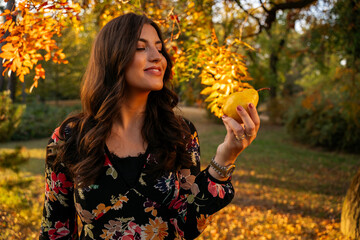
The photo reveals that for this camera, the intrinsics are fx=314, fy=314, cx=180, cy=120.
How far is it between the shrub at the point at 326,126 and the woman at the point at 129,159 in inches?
354

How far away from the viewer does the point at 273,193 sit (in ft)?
22.6

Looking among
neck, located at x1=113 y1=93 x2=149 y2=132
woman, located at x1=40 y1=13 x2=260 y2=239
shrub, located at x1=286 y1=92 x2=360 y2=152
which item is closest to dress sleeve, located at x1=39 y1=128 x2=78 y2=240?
woman, located at x1=40 y1=13 x2=260 y2=239

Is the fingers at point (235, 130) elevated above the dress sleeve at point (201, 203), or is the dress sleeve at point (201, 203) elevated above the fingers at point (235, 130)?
the fingers at point (235, 130)

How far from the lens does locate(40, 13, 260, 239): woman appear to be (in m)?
1.52

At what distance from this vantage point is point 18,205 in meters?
3.63

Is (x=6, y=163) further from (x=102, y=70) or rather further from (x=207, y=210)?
(x=207, y=210)

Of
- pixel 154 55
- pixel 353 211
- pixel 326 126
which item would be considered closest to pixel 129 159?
pixel 154 55

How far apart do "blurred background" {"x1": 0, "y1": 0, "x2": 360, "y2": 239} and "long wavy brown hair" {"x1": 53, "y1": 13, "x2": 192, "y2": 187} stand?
1.49 ft

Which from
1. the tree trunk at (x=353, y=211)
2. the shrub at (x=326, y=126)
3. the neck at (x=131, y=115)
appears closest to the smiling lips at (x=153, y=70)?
the neck at (x=131, y=115)

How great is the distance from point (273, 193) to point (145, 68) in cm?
600

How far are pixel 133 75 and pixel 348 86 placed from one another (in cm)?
668

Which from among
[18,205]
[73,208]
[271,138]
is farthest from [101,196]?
[271,138]

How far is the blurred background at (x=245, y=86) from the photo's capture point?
103 inches

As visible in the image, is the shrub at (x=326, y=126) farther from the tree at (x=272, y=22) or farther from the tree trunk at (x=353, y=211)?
the tree trunk at (x=353, y=211)
